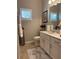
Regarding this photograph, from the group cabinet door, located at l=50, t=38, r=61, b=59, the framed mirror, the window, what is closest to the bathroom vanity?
cabinet door, located at l=50, t=38, r=61, b=59

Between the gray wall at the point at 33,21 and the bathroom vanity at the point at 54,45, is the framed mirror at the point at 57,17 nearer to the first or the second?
the bathroom vanity at the point at 54,45

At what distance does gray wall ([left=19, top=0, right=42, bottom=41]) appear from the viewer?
6102mm

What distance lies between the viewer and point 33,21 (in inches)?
247

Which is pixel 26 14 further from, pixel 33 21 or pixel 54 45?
pixel 54 45

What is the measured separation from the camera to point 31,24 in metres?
6.23

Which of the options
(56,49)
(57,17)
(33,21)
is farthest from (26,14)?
(56,49)

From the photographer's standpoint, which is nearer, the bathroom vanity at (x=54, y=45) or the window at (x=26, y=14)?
the bathroom vanity at (x=54, y=45)

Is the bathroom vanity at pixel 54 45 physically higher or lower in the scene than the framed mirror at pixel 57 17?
lower

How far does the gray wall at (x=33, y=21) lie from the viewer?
610 centimetres

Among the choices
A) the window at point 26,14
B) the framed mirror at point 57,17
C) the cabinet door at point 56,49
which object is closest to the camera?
the cabinet door at point 56,49

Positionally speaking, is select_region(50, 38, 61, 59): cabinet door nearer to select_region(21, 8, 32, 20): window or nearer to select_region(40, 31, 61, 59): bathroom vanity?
select_region(40, 31, 61, 59): bathroom vanity

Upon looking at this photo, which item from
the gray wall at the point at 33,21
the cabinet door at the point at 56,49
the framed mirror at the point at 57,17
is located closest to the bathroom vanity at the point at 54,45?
the cabinet door at the point at 56,49
